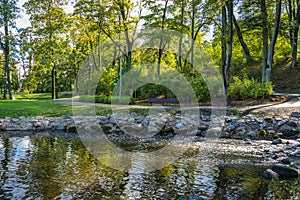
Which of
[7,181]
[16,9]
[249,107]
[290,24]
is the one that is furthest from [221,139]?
[16,9]

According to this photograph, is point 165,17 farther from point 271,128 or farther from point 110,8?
point 271,128

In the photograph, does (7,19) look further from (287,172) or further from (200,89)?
(287,172)

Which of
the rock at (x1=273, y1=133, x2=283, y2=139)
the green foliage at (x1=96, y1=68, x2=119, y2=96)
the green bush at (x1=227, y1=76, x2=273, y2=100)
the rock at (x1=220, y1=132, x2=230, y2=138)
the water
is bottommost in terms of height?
the water

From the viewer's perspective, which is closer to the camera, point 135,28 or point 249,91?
point 249,91

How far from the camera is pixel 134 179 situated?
5988 millimetres

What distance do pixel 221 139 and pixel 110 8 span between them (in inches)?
597

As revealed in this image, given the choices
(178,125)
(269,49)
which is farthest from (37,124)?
(269,49)

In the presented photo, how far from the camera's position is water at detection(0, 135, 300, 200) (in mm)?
5156

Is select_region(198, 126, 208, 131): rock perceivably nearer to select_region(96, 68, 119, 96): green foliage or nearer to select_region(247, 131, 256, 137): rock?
select_region(247, 131, 256, 137): rock

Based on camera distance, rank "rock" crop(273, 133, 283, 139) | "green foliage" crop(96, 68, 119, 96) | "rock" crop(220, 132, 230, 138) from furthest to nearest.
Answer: "green foliage" crop(96, 68, 119, 96) → "rock" crop(220, 132, 230, 138) → "rock" crop(273, 133, 283, 139)

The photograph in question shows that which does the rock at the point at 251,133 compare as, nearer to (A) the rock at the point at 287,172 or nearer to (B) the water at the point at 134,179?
(B) the water at the point at 134,179

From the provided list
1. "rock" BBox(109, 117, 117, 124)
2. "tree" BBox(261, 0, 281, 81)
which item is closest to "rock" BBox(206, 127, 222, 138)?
"rock" BBox(109, 117, 117, 124)

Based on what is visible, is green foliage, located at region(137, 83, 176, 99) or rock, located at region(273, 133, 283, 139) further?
green foliage, located at region(137, 83, 176, 99)

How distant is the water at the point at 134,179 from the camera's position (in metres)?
5.16
